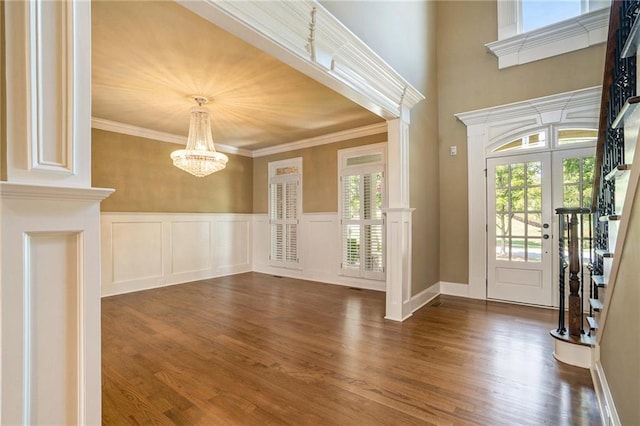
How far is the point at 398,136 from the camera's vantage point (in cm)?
364

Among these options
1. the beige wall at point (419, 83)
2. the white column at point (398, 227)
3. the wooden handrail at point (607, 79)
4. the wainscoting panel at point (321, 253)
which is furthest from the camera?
the wainscoting panel at point (321, 253)

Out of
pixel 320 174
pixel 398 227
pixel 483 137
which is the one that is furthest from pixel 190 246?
pixel 483 137

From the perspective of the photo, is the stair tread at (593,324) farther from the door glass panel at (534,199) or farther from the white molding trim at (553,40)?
the white molding trim at (553,40)

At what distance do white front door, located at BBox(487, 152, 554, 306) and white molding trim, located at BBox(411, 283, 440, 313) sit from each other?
71 centimetres

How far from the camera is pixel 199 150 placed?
3865 millimetres

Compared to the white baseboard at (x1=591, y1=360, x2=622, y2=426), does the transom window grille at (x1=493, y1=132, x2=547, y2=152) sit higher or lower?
higher

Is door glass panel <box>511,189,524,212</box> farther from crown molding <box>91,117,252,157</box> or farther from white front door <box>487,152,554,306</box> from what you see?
crown molding <box>91,117,252,157</box>

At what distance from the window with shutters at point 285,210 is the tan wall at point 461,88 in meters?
2.63

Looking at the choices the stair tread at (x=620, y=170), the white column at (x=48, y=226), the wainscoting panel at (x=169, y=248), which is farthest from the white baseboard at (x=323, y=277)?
the white column at (x=48, y=226)

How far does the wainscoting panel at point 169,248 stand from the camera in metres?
4.72

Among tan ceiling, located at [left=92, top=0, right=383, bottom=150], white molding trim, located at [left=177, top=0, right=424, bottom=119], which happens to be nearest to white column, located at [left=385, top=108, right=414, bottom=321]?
white molding trim, located at [left=177, top=0, right=424, bottom=119]

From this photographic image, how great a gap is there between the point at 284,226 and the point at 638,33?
17.8 feet

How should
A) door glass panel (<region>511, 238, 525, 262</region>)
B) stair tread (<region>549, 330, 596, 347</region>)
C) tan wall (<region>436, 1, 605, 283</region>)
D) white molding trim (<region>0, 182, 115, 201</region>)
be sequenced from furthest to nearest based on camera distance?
1. tan wall (<region>436, 1, 605, 283</region>)
2. door glass panel (<region>511, 238, 525, 262</region>)
3. stair tread (<region>549, 330, 596, 347</region>)
4. white molding trim (<region>0, 182, 115, 201</region>)

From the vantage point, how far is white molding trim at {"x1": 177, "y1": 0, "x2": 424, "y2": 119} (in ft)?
6.05
